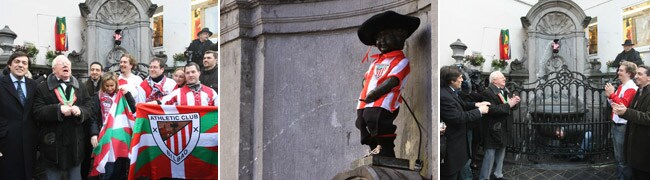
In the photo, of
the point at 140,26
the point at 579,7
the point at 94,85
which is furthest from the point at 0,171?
the point at 579,7

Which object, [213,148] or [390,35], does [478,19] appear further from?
[213,148]

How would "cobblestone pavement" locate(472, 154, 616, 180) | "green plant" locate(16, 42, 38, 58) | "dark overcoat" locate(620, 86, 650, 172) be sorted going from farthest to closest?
1. "green plant" locate(16, 42, 38, 58)
2. "dark overcoat" locate(620, 86, 650, 172)
3. "cobblestone pavement" locate(472, 154, 616, 180)

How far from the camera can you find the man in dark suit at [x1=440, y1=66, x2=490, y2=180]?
299 centimetres

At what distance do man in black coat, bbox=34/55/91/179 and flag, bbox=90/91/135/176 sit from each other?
117mm

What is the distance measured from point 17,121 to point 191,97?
40.6 inches

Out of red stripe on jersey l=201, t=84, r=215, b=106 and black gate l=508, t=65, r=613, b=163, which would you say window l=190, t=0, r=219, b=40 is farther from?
black gate l=508, t=65, r=613, b=163

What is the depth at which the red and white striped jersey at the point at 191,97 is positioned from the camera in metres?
3.79

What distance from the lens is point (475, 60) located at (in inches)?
114

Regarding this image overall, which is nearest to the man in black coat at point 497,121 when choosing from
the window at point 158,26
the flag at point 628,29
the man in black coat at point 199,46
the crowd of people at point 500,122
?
the crowd of people at point 500,122

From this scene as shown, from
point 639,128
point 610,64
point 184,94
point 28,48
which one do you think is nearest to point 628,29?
point 610,64

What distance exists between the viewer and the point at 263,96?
4156 millimetres

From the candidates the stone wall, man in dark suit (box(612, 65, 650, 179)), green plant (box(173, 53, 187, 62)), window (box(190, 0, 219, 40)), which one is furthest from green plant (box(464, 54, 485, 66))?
green plant (box(173, 53, 187, 62))

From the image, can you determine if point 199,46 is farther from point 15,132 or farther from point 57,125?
point 15,132

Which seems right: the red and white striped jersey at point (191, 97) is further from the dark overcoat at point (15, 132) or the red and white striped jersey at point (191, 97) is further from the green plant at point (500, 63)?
the green plant at point (500, 63)
